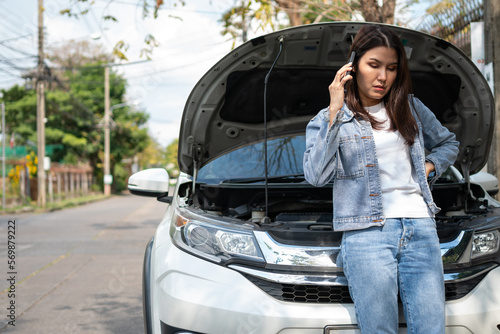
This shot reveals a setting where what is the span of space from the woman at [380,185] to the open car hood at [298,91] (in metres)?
0.71

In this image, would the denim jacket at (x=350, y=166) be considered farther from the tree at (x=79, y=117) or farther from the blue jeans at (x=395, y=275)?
the tree at (x=79, y=117)

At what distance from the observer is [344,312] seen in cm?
229

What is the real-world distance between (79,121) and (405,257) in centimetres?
4582

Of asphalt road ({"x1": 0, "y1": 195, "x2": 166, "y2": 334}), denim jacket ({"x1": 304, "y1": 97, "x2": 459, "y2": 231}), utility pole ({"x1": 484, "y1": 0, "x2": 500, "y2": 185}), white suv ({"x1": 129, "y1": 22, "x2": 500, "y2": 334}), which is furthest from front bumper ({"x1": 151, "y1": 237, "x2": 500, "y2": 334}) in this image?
utility pole ({"x1": 484, "y1": 0, "x2": 500, "y2": 185})

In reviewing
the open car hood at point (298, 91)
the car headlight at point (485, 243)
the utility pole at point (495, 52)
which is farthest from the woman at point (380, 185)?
the utility pole at point (495, 52)

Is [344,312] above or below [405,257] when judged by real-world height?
below

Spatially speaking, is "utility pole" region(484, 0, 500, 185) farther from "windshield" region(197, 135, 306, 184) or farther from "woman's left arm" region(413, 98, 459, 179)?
"woman's left arm" region(413, 98, 459, 179)

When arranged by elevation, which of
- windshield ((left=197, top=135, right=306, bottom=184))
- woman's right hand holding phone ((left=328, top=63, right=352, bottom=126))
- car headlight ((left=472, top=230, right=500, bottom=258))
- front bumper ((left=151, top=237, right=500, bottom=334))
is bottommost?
front bumper ((left=151, top=237, right=500, bottom=334))

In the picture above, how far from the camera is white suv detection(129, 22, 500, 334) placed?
2.33 meters

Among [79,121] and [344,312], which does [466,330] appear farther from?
[79,121]

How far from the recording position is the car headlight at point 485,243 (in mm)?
2539

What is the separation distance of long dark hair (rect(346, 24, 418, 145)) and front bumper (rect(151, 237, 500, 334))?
74 cm

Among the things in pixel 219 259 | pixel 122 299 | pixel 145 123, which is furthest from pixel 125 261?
pixel 145 123

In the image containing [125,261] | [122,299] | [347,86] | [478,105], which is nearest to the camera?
[347,86]
